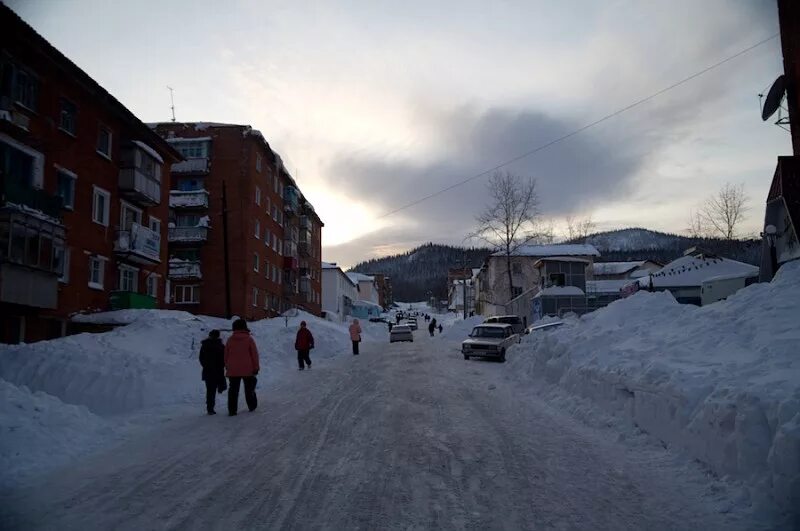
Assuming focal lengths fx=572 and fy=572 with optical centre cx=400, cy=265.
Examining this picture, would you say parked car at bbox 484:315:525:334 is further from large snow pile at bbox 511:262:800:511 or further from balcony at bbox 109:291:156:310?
balcony at bbox 109:291:156:310

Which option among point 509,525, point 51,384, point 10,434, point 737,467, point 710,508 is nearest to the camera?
point 509,525

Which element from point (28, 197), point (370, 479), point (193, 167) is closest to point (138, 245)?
point (28, 197)

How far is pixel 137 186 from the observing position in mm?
27219

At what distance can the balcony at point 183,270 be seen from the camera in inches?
1587

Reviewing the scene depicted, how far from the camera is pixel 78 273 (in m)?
24.2

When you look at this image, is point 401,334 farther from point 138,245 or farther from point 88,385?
point 88,385

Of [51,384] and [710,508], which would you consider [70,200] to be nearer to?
[51,384]

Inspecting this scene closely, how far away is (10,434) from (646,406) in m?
8.56

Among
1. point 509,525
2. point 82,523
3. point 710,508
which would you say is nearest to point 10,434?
point 82,523

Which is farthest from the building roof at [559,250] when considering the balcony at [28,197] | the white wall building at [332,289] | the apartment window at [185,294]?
the balcony at [28,197]

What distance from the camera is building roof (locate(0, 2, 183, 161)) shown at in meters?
18.8

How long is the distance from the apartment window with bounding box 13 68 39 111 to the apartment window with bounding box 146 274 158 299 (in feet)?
36.2

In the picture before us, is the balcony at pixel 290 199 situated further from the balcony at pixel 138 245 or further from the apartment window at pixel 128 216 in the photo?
the balcony at pixel 138 245

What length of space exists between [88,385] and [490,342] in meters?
16.7
